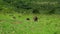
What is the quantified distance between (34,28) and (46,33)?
2.24 meters

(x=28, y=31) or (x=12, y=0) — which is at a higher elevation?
(x=28, y=31)

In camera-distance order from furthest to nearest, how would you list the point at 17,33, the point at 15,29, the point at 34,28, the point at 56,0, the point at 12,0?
the point at 56,0 < the point at 12,0 < the point at 34,28 < the point at 15,29 < the point at 17,33

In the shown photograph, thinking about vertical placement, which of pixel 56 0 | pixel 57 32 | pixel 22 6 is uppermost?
pixel 57 32

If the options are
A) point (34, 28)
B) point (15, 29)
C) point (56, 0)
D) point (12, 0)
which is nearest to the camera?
point (15, 29)

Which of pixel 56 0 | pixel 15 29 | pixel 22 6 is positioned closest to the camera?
pixel 15 29

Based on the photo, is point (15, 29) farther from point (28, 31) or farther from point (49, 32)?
point (49, 32)

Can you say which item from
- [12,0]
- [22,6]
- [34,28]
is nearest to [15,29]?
[34,28]

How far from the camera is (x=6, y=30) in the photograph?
22.9 metres

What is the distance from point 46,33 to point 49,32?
59 centimetres

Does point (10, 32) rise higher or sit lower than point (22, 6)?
higher

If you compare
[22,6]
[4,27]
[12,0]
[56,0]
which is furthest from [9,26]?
[56,0]

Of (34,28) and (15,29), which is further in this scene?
(34,28)

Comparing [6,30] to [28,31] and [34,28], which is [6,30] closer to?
[28,31]

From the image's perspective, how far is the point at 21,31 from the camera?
23062 millimetres
